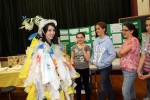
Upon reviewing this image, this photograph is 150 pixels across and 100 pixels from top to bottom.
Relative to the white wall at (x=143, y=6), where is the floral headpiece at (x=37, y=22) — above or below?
below

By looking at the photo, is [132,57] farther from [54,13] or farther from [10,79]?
[54,13]

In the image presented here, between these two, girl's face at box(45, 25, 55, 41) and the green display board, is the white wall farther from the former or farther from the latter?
girl's face at box(45, 25, 55, 41)

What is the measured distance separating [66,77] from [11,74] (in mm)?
1597

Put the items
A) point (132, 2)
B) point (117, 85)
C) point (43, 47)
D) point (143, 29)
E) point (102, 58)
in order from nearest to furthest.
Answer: point (43, 47)
point (102, 58)
point (143, 29)
point (117, 85)
point (132, 2)

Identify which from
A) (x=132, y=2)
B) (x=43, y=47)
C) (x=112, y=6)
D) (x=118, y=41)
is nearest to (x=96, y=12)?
(x=112, y=6)

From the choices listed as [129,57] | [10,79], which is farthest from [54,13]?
[129,57]

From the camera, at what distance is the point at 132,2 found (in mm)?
4754

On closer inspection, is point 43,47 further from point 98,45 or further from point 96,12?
point 96,12

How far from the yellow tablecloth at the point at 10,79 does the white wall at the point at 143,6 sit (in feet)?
9.26

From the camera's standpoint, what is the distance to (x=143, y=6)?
420 cm

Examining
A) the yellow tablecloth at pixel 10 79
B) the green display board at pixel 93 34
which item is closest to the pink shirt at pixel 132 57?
the green display board at pixel 93 34

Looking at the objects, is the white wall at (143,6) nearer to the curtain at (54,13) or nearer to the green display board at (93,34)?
the green display board at (93,34)

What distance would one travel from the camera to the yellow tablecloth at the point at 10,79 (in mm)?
3401

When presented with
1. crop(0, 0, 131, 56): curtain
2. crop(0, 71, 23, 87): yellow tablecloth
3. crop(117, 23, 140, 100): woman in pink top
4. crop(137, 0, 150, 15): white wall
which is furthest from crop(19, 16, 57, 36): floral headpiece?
crop(0, 0, 131, 56): curtain
